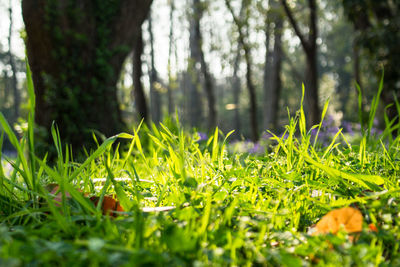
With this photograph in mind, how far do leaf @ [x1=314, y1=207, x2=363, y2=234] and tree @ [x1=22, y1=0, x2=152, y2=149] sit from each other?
15.0 feet

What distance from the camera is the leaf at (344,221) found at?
3.10 ft

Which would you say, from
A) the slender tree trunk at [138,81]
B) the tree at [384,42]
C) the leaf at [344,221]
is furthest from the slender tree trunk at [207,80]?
the leaf at [344,221]

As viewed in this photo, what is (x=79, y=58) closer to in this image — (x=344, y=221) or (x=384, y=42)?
(x=344, y=221)

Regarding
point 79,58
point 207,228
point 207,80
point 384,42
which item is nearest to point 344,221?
point 207,228

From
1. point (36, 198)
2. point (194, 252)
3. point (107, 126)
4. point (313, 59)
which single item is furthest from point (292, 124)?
point (313, 59)

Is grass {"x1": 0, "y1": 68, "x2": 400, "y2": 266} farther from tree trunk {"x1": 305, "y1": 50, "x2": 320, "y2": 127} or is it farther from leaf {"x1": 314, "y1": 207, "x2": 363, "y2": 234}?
tree trunk {"x1": 305, "y1": 50, "x2": 320, "y2": 127}

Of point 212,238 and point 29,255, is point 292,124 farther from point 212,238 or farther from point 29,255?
point 29,255

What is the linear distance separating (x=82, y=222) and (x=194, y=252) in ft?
1.60

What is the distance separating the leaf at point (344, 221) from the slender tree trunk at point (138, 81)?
7.70m

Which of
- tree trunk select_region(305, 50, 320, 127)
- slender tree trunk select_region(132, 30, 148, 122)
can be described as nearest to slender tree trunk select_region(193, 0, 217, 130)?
slender tree trunk select_region(132, 30, 148, 122)

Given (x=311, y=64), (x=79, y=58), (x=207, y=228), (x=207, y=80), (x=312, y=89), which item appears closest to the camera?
(x=207, y=228)

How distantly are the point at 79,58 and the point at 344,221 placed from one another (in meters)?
4.92

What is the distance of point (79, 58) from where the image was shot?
201 inches

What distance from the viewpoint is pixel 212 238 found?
92 cm
